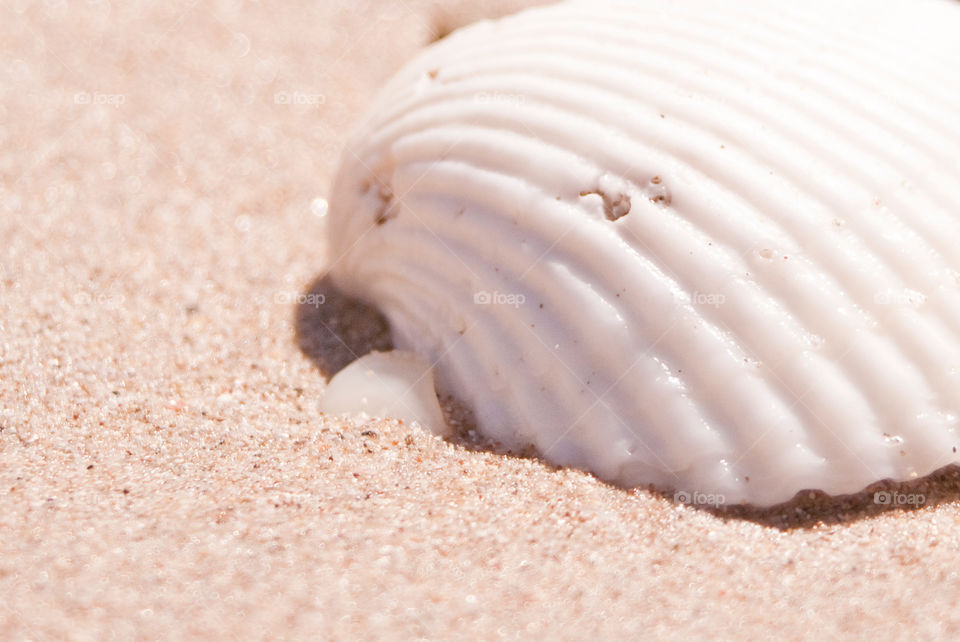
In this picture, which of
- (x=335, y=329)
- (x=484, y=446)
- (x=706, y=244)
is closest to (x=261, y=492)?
(x=484, y=446)

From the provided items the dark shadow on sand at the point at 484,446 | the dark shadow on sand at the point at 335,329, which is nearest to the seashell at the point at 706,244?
the dark shadow on sand at the point at 484,446

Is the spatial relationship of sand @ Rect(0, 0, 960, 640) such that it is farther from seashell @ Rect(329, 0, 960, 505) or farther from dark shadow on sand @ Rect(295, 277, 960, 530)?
seashell @ Rect(329, 0, 960, 505)

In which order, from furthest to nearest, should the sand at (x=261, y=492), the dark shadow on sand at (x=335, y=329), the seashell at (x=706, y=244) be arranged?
the dark shadow on sand at (x=335, y=329)
the seashell at (x=706, y=244)
the sand at (x=261, y=492)


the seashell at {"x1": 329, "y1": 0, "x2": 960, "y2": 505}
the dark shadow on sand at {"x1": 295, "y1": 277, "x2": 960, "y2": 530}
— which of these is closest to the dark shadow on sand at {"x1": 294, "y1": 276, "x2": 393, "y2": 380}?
the dark shadow on sand at {"x1": 295, "y1": 277, "x2": 960, "y2": 530}

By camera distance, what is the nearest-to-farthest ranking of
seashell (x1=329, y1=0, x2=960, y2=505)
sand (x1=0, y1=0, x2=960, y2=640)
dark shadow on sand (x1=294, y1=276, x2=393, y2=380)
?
sand (x1=0, y1=0, x2=960, y2=640), seashell (x1=329, y1=0, x2=960, y2=505), dark shadow on sand (x1=294, y1=276, x2=393, y2=380)

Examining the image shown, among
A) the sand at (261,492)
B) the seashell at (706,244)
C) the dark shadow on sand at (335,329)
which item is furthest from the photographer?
the dark shadow on sand at (335,329)

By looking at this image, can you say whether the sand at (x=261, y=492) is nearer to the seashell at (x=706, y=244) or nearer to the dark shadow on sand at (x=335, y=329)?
the dark shadow on sand at (x=335, y=329)
